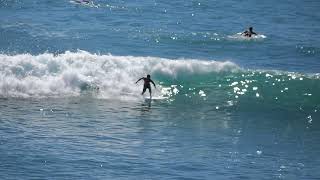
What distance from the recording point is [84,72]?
3562 cm

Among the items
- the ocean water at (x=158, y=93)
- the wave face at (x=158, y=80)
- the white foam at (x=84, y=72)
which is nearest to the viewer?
the ocean water at (x=158, y=93)

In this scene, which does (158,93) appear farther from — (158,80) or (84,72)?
(84,72)

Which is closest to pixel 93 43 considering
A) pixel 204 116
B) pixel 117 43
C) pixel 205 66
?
pixel 117 43

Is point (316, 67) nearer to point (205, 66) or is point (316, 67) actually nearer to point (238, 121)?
point (205, 66)

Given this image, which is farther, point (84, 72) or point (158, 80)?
point (158, 80)

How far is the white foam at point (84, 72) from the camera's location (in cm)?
3316

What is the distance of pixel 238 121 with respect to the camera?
29.5 metres

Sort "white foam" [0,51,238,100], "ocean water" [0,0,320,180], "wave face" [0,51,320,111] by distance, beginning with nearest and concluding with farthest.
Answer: "ocean water" [0,0,320,180], "wave face" [0,51,320,111], "white foam" [0,51,238,100]

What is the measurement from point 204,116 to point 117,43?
1536 centimetres

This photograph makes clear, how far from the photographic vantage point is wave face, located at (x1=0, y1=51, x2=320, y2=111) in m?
33.0

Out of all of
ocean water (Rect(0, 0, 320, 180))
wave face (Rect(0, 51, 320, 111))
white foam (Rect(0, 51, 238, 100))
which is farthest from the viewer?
white foam (Rect(0, 51, 238, 100))

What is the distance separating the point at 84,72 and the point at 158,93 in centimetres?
380

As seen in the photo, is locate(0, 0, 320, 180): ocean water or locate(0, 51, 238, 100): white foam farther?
locate(0, 51, 238, 100): white foam

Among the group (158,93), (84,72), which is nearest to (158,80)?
(158,93)
